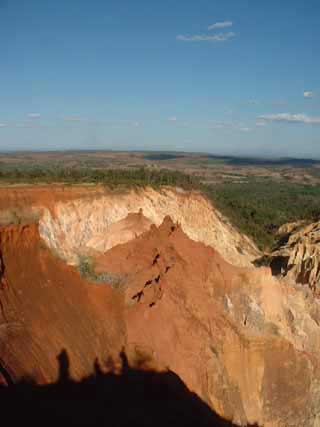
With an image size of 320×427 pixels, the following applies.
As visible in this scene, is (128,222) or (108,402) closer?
(108,402)

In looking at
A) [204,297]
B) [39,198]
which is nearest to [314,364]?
[204,297]

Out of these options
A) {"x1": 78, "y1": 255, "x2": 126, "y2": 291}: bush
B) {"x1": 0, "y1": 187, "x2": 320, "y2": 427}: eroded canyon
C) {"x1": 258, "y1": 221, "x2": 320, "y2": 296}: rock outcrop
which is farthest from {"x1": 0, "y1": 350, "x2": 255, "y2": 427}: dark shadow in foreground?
{"x1": 258, "y1": 221, "x2": 320, "y2": 296}: rock outcrop

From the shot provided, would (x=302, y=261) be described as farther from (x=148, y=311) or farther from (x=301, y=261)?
(x=148, y=311)

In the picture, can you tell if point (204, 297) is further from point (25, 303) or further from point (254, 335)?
point (25, 303)

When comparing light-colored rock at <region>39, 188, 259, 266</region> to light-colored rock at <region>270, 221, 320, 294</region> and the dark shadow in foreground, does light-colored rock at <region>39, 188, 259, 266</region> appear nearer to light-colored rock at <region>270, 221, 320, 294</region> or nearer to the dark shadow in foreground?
light-colored rock at <region>270, 221, 320, 294</region>

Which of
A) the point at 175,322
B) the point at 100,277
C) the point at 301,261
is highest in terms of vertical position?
the point at 100,277

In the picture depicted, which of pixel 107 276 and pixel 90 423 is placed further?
pixel 107 276

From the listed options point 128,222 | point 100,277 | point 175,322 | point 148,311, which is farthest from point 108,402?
point 128,222

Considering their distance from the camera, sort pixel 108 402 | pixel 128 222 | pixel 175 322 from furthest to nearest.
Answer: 1. pixel 128 222
2. pixel 175 322
3. pixel 108 402
